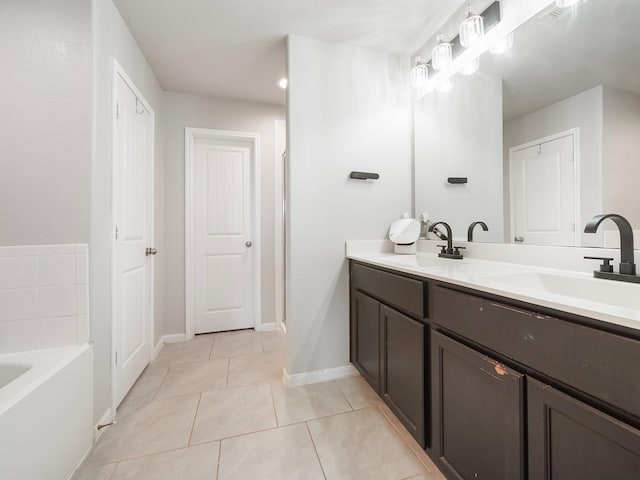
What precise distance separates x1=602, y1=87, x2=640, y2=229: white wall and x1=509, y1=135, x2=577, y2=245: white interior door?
106mm

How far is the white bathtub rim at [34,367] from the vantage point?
3.01 feet

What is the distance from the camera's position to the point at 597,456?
590 mm

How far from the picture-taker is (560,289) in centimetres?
103

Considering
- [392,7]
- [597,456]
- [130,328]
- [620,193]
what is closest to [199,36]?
[392,7]

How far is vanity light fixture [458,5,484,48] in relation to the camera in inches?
58.3

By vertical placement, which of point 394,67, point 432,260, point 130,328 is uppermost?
point 394,67

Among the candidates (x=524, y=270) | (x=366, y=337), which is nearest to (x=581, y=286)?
(x=524, y=270)

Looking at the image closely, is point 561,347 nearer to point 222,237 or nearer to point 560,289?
point 560,289

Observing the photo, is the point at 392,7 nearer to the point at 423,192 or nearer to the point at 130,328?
the point at 423,192

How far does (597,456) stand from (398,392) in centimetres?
82

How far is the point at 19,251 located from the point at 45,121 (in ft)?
2.04

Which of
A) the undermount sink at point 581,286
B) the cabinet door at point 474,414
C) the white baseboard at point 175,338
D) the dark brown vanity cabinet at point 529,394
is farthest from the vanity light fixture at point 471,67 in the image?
the white baseboard at point 175,338

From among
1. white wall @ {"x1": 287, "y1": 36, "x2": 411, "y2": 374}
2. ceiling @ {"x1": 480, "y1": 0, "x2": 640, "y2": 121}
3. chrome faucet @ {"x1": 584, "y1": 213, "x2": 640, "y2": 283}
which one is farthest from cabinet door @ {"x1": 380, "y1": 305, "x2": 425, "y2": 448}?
ceiling @ {"x1": 480, "y1": 0, "x2": 640, "y2": 121}

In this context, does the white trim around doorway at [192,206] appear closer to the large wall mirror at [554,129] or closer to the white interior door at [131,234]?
the white interior door at [131,234]
